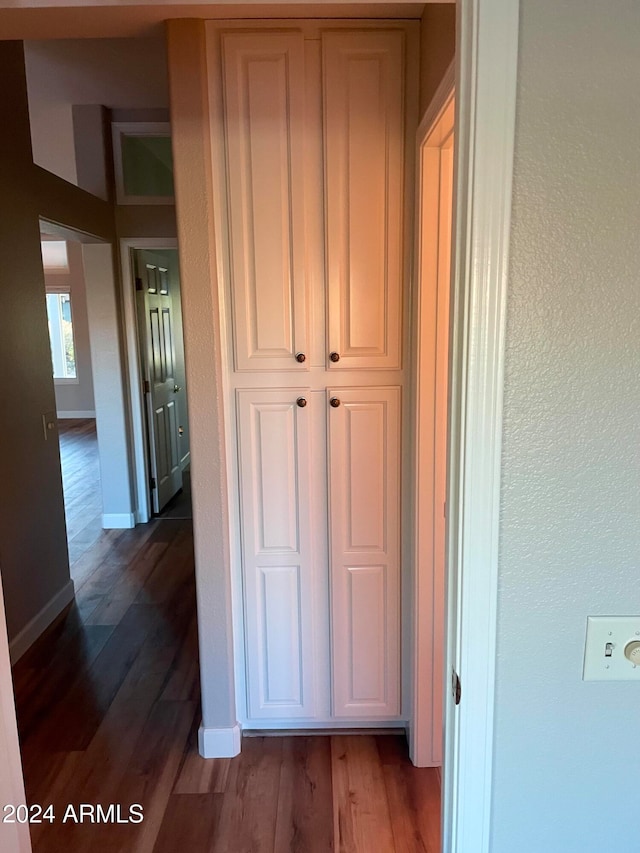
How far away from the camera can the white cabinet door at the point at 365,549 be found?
205 cm

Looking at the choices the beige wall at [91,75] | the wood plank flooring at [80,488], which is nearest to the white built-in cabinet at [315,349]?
the beige wall at [91,75]

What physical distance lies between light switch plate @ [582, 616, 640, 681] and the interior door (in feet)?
13.1

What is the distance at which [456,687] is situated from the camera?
0.94 metres

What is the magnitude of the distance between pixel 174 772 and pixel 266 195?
1.99 meters

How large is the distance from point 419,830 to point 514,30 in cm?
206

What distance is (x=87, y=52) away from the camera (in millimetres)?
3158

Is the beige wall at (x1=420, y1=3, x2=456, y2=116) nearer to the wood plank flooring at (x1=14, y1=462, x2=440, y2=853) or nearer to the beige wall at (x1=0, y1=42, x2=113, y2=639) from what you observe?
the beige wall at (x1=0, y1=42, x2=113, y2=639)

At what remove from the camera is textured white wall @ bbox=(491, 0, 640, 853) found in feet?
2.63

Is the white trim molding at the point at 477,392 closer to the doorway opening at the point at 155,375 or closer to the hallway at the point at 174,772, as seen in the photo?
the hallway at the point at 174,772

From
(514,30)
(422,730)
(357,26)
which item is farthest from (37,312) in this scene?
(514,30)

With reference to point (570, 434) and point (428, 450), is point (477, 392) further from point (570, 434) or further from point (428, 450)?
point (428, 450)

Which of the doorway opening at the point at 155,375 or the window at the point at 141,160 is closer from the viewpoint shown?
the window at the point at 141,160

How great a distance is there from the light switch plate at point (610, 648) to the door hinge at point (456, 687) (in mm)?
192

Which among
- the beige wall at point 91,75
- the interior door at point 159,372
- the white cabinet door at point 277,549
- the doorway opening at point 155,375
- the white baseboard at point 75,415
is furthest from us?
the white baseboard at point 75,415
